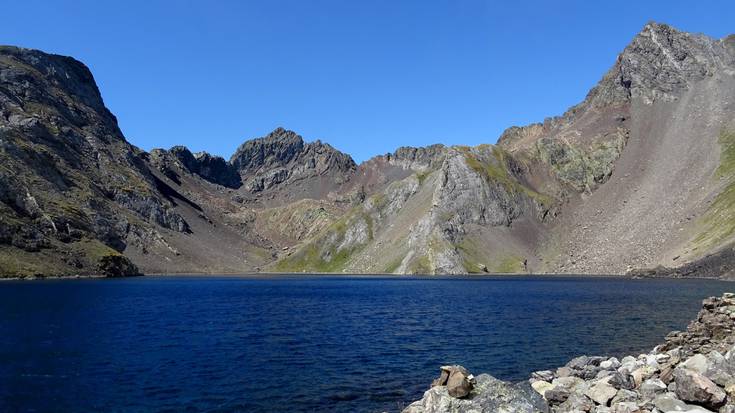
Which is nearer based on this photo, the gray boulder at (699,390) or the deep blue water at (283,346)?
the gray boulder at (699,390)

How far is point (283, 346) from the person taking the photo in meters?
60.9

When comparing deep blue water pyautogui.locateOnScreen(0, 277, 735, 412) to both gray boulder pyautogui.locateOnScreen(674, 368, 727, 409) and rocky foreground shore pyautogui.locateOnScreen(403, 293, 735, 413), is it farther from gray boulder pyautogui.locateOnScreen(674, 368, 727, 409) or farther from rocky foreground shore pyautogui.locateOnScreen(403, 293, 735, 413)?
gray boulder pyautogui.locateOnScreen(674, 368, 727, 409)

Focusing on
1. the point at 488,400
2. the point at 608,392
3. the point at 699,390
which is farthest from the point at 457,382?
the point at 699,390

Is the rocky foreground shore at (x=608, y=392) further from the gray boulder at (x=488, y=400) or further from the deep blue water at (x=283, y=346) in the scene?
the deep blue water at (x=283, y=346)

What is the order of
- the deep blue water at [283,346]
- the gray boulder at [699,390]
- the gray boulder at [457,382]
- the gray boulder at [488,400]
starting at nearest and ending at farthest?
the gray boulder at [699,390]
the gray boulder at [488,400]
the gray boulder at [457,382]
the deep blue water at [283,346]

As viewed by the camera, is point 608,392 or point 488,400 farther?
point 608,392

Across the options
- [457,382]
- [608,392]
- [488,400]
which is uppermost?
[457,382]

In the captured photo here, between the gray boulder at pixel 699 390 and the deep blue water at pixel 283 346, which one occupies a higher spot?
the gray boulder at pixel 699 390

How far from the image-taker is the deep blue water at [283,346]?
39188 millimetres

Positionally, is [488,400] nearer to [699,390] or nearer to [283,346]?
[699,390]

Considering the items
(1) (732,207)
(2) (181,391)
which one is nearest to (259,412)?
(2) (181,391)

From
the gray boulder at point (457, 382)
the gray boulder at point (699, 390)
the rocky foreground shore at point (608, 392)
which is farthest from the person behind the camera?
the gray boulder at point (457, 382)

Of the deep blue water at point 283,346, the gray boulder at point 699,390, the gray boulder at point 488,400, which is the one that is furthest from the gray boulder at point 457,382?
the gray boulder at point 699,390

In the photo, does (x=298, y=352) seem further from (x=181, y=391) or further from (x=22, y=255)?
(x=22, y=255)
